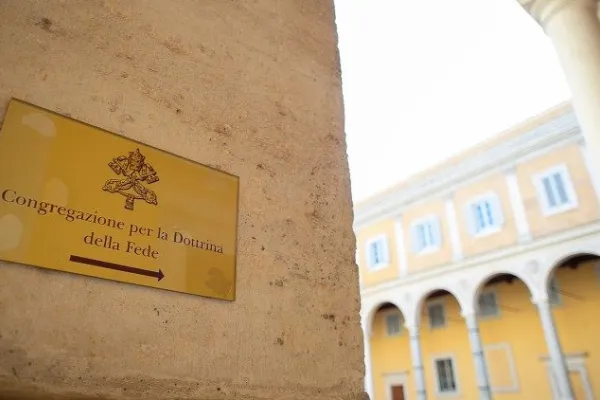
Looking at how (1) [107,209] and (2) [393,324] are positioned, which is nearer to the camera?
(1) [107,209]

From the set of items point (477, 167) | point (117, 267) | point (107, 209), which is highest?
point (477, 167)

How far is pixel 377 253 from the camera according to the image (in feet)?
54.2

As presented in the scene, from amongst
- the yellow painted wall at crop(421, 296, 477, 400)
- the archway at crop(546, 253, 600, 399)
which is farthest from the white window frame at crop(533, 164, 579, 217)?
the yellow painted wall at crop(421, 296, 477, 400)

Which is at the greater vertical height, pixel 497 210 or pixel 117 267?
pixel 497 210

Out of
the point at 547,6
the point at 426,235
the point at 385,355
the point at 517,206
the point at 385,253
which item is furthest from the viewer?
the point at 385,355

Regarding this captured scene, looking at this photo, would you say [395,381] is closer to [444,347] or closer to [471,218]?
[444,347]

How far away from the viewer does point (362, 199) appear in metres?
17.2

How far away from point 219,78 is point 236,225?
55 cm

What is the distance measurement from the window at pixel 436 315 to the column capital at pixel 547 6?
12.4 meters

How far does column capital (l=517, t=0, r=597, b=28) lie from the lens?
4.08 metres

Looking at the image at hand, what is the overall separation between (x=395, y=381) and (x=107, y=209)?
1653cm

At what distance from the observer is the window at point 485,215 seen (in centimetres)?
1315

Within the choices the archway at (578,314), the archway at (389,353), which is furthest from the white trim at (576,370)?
the archway at (389,353)

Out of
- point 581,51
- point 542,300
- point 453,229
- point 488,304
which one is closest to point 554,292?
point 542,300
